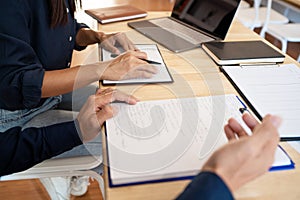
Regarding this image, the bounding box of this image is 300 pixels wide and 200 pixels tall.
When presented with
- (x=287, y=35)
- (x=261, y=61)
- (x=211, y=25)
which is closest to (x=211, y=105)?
(x=261, y=61)

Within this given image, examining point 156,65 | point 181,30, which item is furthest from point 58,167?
point 181,30

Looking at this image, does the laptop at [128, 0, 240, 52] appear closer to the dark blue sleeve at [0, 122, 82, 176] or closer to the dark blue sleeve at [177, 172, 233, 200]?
the dark blue sleeve at [0, 122, 82, 176]

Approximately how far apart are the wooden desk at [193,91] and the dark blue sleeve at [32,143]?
6.8 inches

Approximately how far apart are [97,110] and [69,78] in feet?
0.57

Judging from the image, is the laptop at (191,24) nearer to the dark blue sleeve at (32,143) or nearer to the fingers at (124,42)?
the fingers at (124,42)

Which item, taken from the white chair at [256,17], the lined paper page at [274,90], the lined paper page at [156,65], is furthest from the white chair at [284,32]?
the lined paper page at [156,65]

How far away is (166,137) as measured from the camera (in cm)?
58

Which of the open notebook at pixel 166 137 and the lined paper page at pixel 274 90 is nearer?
the open notebook at pixel 166 137

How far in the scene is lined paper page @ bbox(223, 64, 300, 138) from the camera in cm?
66

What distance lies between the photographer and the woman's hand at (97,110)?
0.66 meters

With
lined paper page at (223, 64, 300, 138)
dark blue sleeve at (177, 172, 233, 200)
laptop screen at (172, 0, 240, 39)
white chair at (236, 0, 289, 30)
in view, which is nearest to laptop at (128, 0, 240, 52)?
laptop screen at (172, 0, 240, 39)

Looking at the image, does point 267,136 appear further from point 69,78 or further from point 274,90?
point 69,78

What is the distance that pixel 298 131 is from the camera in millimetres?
614

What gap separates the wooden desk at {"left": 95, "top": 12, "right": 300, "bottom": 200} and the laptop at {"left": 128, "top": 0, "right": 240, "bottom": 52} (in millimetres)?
42
